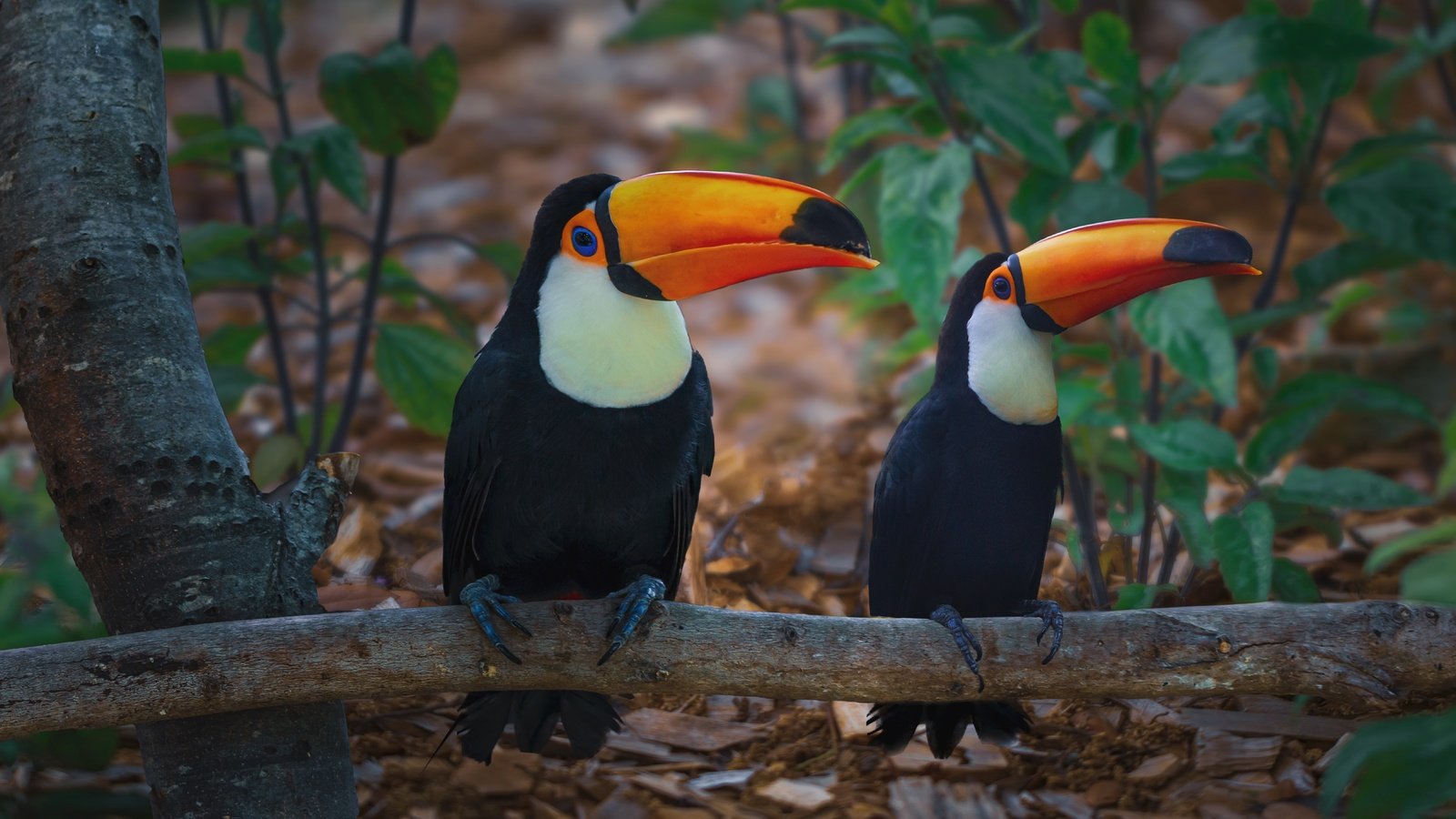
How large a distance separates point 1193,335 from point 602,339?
1.11 m

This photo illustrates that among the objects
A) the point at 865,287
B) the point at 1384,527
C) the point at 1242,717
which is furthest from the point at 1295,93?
the point at 1242,717

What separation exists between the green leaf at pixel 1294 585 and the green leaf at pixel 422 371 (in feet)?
5.40

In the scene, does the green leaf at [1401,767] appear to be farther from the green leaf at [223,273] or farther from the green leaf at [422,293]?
the green leaf at [223,273]

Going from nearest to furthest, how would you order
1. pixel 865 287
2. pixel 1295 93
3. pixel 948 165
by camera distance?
pixel 948 165 → pixel 865 287 → pixel 1295 93

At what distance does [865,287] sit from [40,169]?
5.22 ft

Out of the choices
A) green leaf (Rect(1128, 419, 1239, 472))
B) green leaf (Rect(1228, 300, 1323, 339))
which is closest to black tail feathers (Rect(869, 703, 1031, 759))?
green leaf (Rect(1128, 419, 1239, 472))

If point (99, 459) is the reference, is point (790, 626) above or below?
below

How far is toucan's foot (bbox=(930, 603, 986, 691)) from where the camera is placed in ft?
6.28

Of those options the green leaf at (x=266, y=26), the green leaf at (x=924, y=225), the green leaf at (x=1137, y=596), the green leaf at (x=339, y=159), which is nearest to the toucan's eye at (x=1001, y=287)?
the green leaf at (x=924, y=225)

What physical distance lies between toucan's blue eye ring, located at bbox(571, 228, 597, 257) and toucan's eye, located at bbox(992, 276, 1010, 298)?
634 millimetres

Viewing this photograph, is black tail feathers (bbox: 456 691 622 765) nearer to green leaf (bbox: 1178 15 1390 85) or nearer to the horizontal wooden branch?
the horizontal wooden branch

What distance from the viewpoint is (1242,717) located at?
2.34m

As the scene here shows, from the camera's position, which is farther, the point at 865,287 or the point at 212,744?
the point at 865,287

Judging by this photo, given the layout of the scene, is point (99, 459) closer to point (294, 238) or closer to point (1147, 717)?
point (294, 238)
